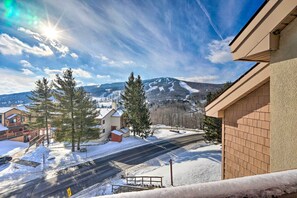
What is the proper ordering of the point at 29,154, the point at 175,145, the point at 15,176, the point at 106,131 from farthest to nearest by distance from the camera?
1. the point at 106,131
2. the point at 175,145
3. the point at 29,154
4. the point at 15,176

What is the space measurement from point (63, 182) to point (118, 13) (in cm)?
1226

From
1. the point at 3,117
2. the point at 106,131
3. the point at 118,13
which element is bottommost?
the point at 106,131

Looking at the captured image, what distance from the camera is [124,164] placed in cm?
1495

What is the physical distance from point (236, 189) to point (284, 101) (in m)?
1.48

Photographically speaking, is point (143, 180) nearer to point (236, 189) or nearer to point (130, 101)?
point (236, 189)

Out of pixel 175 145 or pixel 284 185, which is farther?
pixel 175 145

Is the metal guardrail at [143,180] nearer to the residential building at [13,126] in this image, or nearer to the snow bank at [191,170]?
the snow bank at [191,170]

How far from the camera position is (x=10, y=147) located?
67.9ft

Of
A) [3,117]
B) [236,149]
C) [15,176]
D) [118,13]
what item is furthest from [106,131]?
[236,149]

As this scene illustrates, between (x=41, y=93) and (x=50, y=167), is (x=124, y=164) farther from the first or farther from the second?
(x=41, y=93)

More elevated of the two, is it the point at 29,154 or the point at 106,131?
the point at 106,131

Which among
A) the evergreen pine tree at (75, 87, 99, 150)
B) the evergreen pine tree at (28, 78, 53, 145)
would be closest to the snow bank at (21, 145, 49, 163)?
the evergreen pine tree at (75, 87, 99, 150)

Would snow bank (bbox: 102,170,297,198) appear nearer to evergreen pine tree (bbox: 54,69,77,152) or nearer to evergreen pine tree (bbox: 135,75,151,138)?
evergreen pine tree (bbox: 54,69,77,152)

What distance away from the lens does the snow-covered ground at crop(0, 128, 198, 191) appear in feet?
42.7
